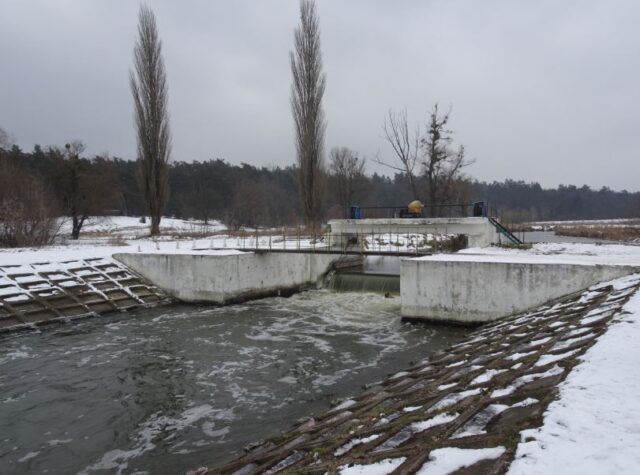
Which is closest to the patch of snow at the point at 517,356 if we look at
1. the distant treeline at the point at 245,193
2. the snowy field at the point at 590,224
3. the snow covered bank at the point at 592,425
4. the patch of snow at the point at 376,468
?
the snow covered bank at the point at 592,425

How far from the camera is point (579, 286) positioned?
984 centimetres

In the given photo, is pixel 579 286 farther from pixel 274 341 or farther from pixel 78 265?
pixel 78 265

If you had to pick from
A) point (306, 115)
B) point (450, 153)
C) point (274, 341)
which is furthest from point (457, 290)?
point (450, 153)

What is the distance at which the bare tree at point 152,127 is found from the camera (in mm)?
25312

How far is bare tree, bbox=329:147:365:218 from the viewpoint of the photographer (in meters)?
47.1

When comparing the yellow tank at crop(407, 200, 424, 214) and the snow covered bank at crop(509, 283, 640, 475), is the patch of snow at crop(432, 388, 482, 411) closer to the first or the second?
the snow covered bank at crop(509, 283, 640, 475)

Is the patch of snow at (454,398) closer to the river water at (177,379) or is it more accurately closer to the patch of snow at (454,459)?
the patch of snow at (454,459)

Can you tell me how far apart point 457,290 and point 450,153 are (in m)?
19.7

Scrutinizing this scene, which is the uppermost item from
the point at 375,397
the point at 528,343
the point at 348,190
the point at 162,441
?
the point at 348,190

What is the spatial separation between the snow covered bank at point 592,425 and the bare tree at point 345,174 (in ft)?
140

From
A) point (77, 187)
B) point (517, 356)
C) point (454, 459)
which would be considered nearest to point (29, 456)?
point (454, 459)

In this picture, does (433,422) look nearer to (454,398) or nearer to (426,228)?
(454,398)

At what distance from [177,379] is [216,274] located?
7.64 meters

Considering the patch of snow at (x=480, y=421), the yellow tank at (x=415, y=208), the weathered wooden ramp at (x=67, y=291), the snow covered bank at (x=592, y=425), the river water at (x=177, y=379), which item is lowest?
the river water at (x=177, y=379)
